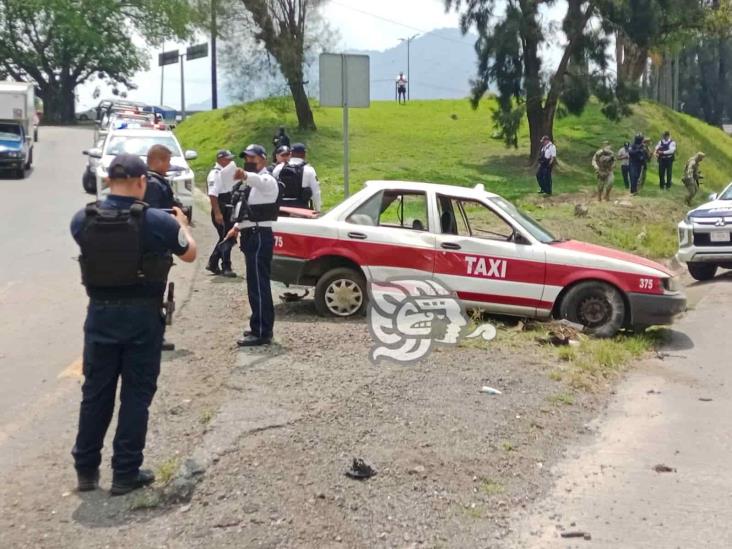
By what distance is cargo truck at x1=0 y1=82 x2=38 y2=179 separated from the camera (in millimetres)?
26938

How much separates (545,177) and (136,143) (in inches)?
410

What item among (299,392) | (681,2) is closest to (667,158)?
(681,2)

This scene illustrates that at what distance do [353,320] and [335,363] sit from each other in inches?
81.2

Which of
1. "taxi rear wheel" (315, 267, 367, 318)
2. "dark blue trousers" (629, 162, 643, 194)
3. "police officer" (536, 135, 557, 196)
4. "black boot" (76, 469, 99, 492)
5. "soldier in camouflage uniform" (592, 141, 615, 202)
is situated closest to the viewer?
"black boot" (76, 469, 99, 492)

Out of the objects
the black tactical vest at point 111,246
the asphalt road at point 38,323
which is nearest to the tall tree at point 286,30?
the asphalt road at point 38,323

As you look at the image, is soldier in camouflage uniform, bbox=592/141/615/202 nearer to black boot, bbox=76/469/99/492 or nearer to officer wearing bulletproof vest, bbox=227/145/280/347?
officer wearing bulletproof vest, bbox=227/145/280/347

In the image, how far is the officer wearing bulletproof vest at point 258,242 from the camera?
7836mm

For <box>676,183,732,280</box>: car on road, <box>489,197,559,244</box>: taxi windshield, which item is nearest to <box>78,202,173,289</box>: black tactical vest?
<box>489,197,559,244</box>: taxi windshield

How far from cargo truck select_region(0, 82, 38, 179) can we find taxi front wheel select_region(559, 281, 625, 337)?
852 inches

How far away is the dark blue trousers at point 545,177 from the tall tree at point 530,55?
4.98 meters

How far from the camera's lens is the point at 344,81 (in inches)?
471

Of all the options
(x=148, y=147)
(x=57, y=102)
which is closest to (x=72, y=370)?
(x=148, y=147)

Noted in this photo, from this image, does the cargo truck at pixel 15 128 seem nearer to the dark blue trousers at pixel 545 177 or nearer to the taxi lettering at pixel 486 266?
the dark blue trousers at pixel 545 177

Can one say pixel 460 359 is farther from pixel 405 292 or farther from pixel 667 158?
pixel 667 158
